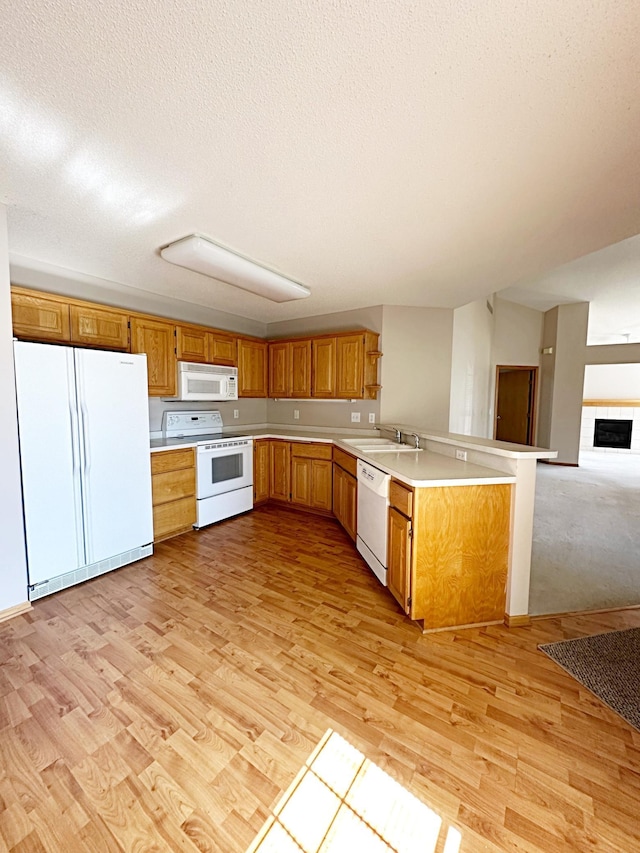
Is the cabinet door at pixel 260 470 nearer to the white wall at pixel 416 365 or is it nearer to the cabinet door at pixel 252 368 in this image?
the cabinet door at pixel 252 368

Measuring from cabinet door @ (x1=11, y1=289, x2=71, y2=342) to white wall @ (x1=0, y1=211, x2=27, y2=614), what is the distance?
1.56 ft

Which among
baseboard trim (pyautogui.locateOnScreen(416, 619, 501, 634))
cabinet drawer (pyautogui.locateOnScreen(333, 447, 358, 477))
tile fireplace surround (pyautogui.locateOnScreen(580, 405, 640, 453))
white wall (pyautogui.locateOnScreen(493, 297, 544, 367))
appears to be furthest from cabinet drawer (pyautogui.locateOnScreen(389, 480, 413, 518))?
tile fireplace surround (pyautogui.locateOnScreen(580, 405, 640, 453))

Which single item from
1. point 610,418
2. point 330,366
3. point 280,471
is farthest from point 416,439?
point 610,418

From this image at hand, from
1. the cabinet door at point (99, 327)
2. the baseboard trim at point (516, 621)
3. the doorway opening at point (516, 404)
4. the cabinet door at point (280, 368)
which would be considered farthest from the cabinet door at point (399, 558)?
the doorway opening at point (516, 404)

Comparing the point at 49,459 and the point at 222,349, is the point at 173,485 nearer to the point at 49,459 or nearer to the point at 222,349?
the point at 49,459

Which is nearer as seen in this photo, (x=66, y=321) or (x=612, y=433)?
(x=66, y=321)

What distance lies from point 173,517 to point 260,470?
1.25 m

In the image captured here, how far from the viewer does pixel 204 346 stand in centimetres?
396

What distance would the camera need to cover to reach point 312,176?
1.76 m

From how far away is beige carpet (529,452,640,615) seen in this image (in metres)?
2.46

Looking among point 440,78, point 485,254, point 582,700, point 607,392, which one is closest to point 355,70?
point 440,78

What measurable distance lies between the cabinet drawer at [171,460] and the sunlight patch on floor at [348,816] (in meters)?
2.57

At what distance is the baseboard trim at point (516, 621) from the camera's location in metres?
2.13

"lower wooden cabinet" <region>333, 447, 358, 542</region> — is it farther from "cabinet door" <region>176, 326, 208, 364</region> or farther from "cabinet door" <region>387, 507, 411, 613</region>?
"cabinet door" <region>176, 326, 208, 364</region>
